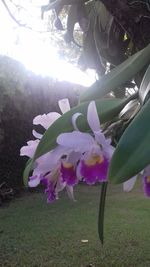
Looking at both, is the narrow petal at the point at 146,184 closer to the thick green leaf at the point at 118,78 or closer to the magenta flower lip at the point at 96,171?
the magenta flower lip at the point at 96,171

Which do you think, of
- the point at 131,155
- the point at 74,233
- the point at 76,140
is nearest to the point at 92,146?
the point at 76,140

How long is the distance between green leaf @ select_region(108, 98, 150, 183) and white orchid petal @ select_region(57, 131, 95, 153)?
10cm

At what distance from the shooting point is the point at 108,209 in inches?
222

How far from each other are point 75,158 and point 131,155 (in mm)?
190

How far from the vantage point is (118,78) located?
0.82 m

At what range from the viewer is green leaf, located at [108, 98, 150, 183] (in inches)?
19.8

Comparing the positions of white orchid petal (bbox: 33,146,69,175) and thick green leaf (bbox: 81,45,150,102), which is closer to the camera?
white orchid petal (bbox: 33,146,69,175)

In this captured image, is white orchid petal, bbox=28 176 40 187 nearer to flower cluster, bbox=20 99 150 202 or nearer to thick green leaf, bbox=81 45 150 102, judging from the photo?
flower cluster, bbox=20 99 150 202

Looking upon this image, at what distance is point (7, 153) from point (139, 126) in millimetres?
6656

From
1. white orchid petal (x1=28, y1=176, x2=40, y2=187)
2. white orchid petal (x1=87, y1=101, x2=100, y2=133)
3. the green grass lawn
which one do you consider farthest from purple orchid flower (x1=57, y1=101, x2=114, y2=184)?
the green grass lawn

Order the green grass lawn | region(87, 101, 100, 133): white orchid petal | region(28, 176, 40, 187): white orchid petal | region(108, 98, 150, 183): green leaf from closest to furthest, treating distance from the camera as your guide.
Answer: region(108, 98, 150, 183): green leaf → region(87, 101, 100, 133): white orchid petal → region(28, 176, 40, 187): white orchid petal → the green grass lawn

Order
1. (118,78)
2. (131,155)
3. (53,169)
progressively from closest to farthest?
(131,155)
(53,169)
(118,78)

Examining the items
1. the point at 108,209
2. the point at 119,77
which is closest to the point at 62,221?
the point at 108,209

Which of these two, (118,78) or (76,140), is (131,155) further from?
(118,78)
